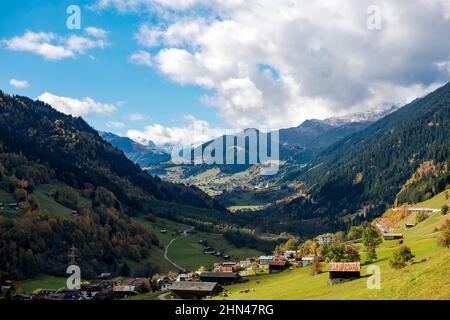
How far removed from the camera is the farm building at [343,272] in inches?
2994

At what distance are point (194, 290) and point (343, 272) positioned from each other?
36.9 meters

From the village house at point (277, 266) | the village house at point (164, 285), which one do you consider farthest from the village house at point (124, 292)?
the village house at point (277, 266)

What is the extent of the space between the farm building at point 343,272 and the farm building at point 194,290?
3066 cm

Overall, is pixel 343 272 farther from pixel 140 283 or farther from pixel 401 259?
pixel 140 283

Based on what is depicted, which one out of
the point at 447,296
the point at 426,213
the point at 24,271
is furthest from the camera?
the point at 426,213

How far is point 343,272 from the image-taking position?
253 feet

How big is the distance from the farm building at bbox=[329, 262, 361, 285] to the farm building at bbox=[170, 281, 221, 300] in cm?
3066

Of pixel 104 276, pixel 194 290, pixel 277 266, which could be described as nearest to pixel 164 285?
pixel 277 266

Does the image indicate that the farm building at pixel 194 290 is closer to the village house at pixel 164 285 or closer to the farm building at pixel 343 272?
the farm building at pixel 343 272
